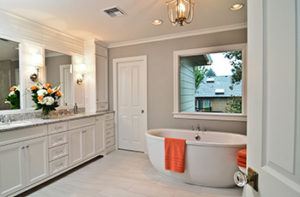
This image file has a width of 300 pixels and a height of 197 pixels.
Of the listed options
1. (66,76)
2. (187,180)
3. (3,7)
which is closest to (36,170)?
(66,76)

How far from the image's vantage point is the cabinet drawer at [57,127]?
242 cm

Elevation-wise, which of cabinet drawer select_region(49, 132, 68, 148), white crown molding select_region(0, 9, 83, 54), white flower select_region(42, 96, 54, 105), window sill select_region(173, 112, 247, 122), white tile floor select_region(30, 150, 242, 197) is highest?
white crown molding select_region(0, 9, 83, 54)

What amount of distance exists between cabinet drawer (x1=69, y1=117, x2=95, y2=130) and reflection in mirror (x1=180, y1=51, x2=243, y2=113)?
186cm

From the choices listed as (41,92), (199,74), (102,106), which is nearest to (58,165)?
(41,92)

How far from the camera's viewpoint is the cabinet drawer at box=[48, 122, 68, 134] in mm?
2421

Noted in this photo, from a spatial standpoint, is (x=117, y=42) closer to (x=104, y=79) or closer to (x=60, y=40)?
(x=104, y=79)

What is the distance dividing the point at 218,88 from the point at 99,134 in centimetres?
270

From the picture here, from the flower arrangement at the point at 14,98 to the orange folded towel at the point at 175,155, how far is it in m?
2.35

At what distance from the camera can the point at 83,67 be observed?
3559mm

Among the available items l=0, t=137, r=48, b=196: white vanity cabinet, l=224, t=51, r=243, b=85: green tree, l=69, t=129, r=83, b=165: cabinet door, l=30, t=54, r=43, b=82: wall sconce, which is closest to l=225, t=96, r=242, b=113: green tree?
l=224, t=51, r=243, b=85: green tree

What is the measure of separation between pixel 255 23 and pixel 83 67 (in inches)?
137

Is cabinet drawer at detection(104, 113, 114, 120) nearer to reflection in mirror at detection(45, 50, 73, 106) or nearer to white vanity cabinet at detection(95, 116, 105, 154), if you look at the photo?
white vanity cabinet at detection(95, 116, 105, 154)

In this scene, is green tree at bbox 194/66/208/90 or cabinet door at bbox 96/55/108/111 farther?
cabinet door at bbox 96/55/108/111

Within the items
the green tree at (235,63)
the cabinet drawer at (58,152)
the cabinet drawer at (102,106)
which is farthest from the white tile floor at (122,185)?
the green tree at (235,63)
